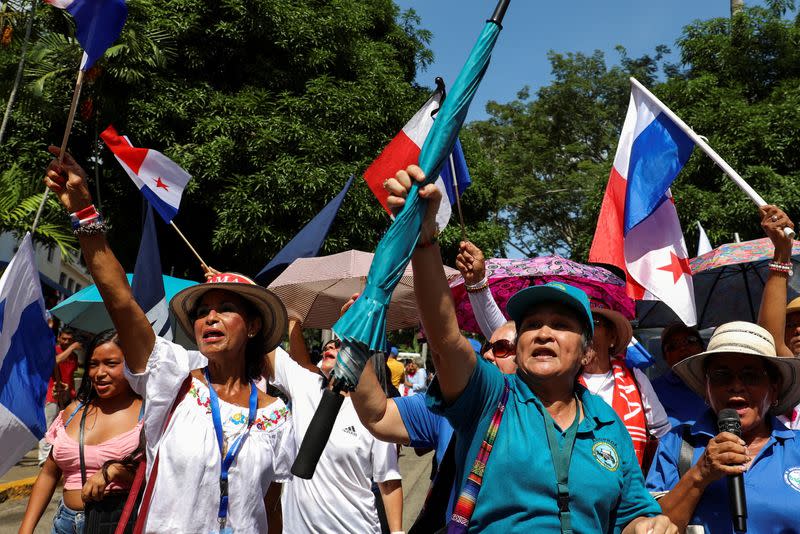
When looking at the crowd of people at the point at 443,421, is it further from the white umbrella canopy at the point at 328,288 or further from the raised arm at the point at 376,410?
the white umbrella canopy at the point at 328,288

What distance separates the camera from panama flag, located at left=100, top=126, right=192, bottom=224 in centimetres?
552

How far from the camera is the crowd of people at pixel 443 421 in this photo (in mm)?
2336

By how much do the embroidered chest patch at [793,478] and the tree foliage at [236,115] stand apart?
37.3ft

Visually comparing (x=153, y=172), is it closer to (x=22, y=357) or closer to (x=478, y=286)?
(x=22, y=357)

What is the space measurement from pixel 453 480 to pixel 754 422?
128 centimetres

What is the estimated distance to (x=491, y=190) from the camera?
19.8m

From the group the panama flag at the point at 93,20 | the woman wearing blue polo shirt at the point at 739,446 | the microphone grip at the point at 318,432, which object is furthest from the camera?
the panama flag at the point at 93,20

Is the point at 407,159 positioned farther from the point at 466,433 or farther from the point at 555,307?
the point at 466,433

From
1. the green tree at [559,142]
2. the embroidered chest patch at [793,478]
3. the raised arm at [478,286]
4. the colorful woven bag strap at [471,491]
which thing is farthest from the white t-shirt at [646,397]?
the green tree at [559,142]

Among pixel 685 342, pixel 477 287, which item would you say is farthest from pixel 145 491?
pixel 685 342

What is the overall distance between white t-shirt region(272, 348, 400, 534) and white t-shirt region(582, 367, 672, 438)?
1.25 metres

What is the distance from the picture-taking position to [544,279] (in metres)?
4.79

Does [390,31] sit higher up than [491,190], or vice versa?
[390,31]

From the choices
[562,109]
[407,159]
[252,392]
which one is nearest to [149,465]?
[252,392]
